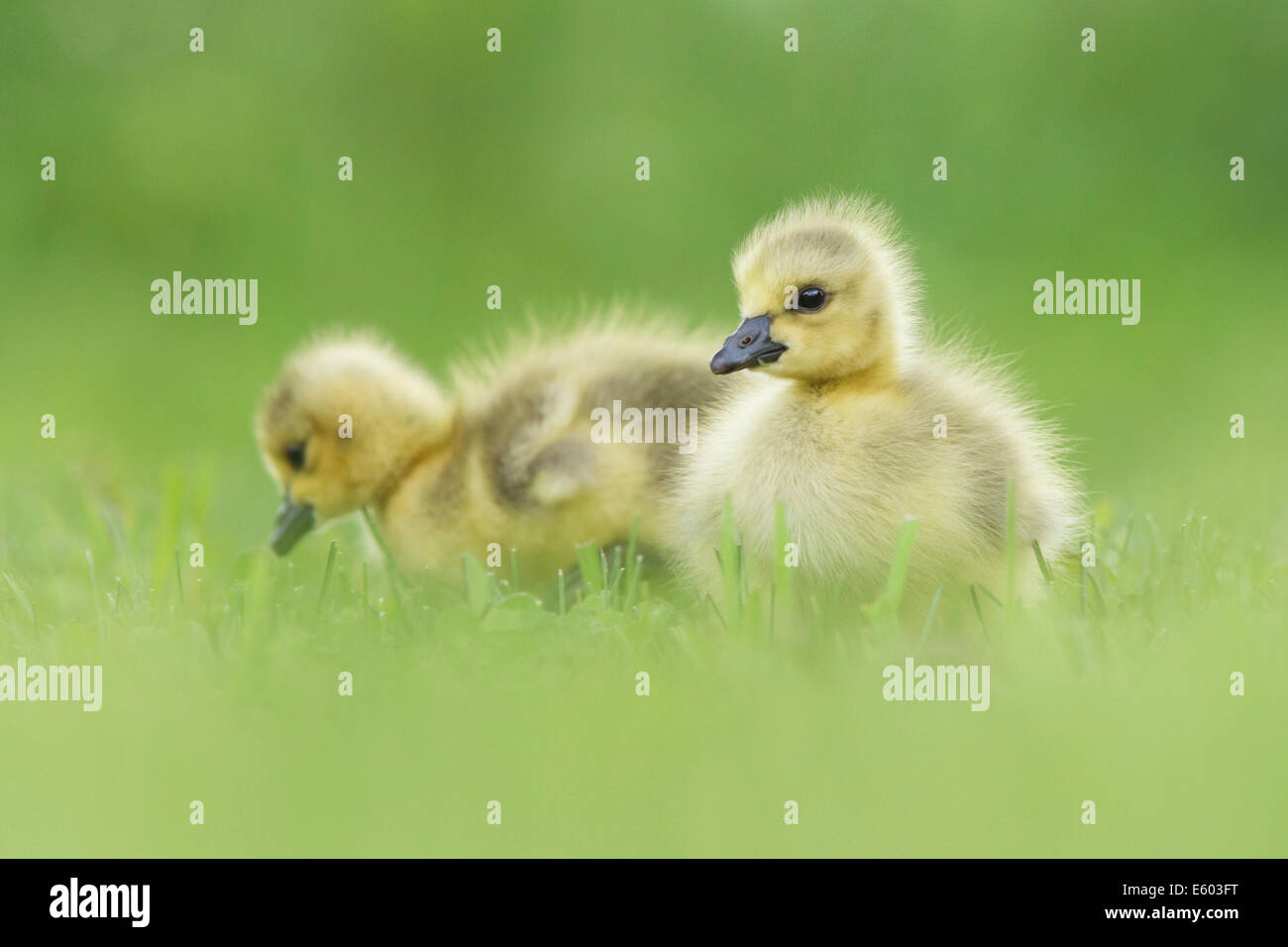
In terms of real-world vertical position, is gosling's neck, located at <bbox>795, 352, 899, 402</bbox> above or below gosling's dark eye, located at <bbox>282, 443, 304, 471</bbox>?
below

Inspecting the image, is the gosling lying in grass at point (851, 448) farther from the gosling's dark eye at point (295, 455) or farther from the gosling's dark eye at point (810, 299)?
the gosling's dark eye at point (295, 455)

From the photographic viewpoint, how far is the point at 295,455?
3.90 m

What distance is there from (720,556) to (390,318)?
4.46 meters

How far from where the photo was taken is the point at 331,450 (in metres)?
3.87

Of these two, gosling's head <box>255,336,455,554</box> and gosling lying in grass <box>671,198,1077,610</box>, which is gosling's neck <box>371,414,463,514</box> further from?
gosling lying in grass <box>671,198,1077,610</box>

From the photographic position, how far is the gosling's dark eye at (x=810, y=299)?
2.88 metres

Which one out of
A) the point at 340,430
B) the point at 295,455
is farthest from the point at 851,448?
the point at 295,455

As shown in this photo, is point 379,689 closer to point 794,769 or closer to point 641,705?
point 641,705

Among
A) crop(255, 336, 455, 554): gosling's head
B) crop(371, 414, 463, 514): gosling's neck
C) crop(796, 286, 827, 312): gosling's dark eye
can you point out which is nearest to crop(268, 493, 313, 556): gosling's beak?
crop(255, 336, 455, 554): gosling's head

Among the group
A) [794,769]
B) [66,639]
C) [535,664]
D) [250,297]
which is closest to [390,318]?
[250,297]

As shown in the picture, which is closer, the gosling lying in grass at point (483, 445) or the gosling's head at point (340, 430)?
the gosling lying in grass at point (483, 445)

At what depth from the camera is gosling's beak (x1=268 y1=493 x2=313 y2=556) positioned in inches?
154

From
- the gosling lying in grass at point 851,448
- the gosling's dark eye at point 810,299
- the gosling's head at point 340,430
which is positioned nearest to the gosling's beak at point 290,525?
the gosling's head at point 340,430

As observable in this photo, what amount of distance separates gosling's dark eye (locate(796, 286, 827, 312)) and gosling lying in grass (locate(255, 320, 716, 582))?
2.05 ft
